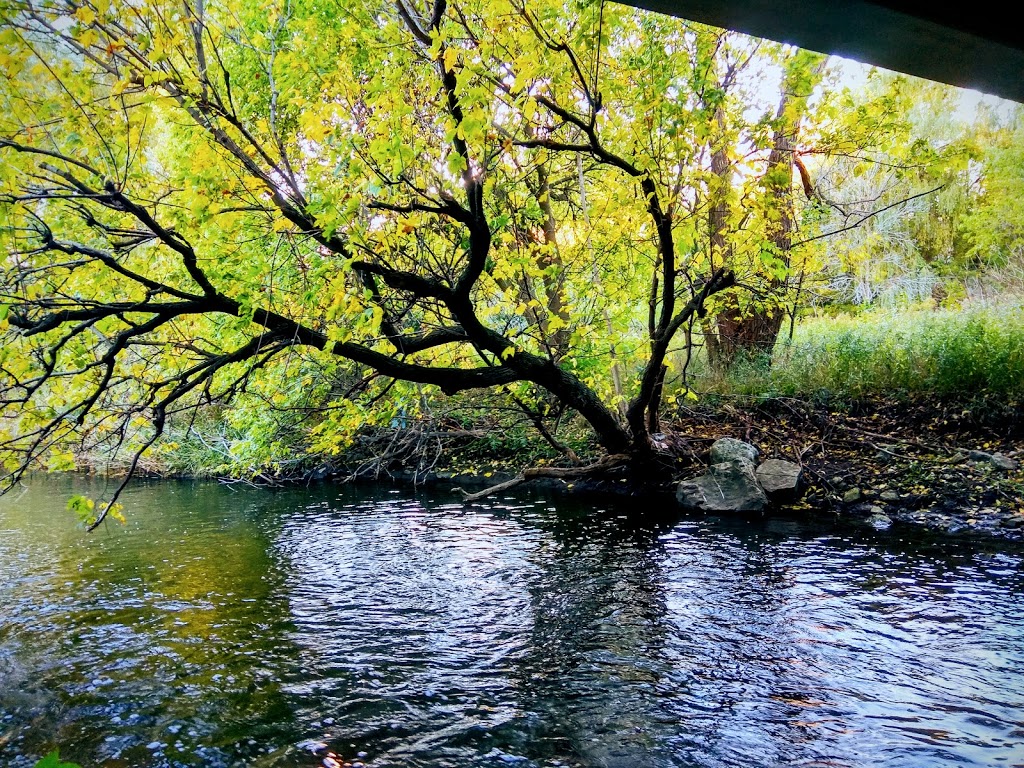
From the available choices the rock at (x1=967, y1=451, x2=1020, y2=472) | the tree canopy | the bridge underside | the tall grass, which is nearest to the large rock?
the tree canopy

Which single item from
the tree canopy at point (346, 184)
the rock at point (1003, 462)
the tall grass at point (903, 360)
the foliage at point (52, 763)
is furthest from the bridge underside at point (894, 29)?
the tall grass at point (903, 360)

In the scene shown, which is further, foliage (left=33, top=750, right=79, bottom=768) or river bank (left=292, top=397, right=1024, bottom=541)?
river bank (left=292, top=397, right=1024, bottom=541)

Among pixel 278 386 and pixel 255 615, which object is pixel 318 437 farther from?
pixel 255 615

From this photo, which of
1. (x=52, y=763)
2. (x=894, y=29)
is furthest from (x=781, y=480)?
(x=52, y=763)

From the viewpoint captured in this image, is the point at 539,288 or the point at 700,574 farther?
the point at 539,288

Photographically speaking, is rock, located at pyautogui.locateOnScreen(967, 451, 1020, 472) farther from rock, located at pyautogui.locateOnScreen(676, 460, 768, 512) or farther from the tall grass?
rock, located at pyautogui.locateOnScreen(676, 460, 768, 512)

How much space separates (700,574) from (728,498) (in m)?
3.25

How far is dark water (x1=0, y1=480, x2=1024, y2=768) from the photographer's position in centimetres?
418

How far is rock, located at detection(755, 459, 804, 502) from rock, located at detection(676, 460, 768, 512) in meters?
0.14

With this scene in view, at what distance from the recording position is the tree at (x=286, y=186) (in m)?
5.12

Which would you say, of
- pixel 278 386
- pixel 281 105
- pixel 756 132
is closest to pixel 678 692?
pixel 756 132

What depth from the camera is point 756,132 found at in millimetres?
6207

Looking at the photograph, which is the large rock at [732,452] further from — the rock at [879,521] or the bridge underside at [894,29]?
the bridge underside at [894,29]

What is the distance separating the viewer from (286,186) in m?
7.46
